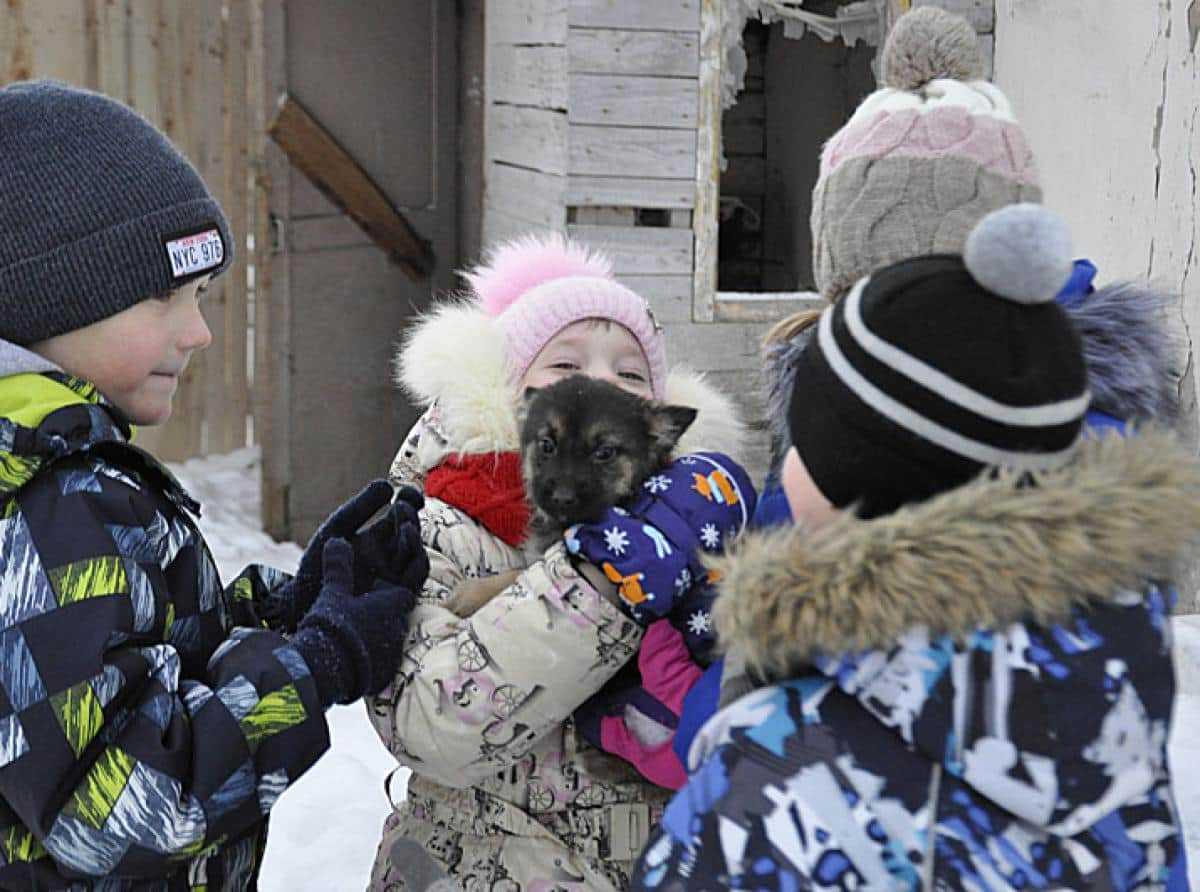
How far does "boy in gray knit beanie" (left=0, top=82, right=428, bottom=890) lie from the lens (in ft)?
5.08

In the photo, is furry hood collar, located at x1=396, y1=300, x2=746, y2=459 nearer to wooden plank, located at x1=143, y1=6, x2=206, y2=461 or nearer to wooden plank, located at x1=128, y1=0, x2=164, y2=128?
wooden plank, located at x1=143, y1=6, x2=206, y2=461

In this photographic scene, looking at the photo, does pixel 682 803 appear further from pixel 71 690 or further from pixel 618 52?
pixel 618 52

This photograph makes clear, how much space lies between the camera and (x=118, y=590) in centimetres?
159

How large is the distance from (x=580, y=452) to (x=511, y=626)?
350 mm

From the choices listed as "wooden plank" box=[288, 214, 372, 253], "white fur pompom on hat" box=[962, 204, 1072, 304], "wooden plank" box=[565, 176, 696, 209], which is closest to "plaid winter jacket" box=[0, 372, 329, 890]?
"white fur pompom on hat" box=[962, 204, 1072, 304]

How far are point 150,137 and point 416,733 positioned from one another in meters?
0.94

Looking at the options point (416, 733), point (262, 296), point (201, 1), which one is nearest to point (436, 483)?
point (416, 733)

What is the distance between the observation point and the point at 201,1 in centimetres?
780

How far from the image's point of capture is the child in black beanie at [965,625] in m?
1.28

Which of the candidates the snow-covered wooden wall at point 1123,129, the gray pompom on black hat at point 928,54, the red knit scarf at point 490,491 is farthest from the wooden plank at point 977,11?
the red knit scarf at point 490,491

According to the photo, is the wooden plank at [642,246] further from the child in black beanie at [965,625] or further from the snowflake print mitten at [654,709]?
the child in black beanie at [965,625]

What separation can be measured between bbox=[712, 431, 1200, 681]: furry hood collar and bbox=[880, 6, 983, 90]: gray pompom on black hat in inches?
46.4

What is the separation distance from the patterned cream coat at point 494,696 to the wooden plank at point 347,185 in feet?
15.8

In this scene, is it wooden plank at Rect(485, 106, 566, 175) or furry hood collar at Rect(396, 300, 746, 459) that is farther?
wooden plank at Rect(485, 106, 566, 175)
